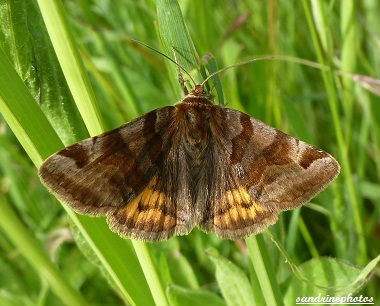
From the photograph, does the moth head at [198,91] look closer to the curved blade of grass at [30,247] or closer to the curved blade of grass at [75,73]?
the curved blade of grass at [75,73]

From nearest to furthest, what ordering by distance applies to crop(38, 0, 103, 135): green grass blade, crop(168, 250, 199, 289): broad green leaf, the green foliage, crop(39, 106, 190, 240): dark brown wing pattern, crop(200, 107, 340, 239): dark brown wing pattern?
crop(38, 0, 103, 135): green grass blade → the green foliage → crop(39, 106, 190, 240): dark brown wing pattern → crop(200, 107, 340, 239): dark brown wing pattern → crop(168, 250, 199, 289): broad green leaf

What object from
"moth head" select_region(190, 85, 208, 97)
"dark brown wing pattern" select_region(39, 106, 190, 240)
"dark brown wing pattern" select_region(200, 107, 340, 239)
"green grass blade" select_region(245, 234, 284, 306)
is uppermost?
"moth head" select_region(190, 85, 208, 97)

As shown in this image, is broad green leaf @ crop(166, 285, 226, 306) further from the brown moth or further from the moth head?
the moth head

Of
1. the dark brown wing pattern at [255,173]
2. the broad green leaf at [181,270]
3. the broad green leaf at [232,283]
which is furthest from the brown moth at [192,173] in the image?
the broad green leaf at [181,270]

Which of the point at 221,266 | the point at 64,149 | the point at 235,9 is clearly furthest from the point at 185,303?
the point at 235,9

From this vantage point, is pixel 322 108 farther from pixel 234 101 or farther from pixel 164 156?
pixel 164 156

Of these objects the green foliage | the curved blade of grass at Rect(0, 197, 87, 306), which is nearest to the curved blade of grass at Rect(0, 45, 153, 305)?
the green foliage

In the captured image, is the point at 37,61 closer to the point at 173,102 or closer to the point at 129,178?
the point at 129,178
